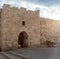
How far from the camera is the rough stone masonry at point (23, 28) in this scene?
46.7 feet

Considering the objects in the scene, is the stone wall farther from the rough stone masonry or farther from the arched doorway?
the arched doorway

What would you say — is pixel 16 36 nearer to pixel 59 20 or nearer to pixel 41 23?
pixel 41 23

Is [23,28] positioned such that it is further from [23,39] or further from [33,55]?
[33,55]

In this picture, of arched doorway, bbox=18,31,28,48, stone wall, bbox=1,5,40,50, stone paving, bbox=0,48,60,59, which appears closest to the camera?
stone paving, bbox=0,48,60,59

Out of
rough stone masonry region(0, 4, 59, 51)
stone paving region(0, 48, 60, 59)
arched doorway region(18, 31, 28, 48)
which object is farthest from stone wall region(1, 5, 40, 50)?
stone paving region(0, 48, 60, 59)

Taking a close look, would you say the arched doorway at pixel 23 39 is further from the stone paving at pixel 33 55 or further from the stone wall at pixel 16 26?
the stone paving at pixel 33 55

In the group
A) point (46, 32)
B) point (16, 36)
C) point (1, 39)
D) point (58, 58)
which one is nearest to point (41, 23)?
point (46, 32)

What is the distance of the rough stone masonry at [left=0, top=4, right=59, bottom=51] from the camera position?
561 inches

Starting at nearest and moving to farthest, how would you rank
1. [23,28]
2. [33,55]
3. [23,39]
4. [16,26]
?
1. [33,55]
2. [16,26]
3. [23,28]
4. [23,39]

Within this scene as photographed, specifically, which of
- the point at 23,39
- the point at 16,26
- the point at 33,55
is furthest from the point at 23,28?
the point at 33,55

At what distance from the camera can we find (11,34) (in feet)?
47.2

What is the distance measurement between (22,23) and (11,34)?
162 cm

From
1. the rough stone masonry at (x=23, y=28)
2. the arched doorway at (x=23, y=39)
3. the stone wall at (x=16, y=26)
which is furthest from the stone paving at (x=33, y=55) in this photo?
the arched doorway at (x=23, y=39)

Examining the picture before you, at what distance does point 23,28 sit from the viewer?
15102mm
